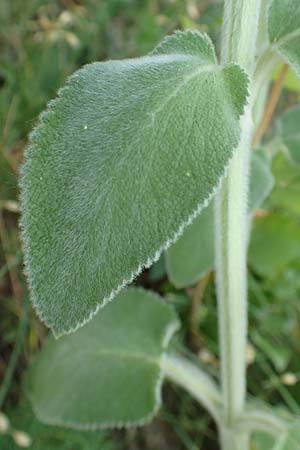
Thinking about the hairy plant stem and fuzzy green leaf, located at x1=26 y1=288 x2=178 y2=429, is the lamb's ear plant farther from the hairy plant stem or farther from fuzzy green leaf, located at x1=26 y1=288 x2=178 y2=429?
fuzzy green leaf, located at x1=26 y1=288 x2=178 y2=429

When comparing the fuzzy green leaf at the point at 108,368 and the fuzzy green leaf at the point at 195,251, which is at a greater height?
the fuzzy green leaf at the point at 195,251

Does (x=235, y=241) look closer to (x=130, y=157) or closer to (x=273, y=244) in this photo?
(x=130, y=157)

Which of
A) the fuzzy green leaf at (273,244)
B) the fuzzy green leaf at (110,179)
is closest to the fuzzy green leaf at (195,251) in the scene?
the fuzzy green leaf at (273,244)

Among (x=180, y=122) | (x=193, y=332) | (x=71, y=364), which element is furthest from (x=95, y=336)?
(x=180, y=122)

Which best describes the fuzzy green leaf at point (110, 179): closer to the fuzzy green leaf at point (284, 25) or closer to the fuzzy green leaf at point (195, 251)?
the fuzzy green leaf at point (284, 25)

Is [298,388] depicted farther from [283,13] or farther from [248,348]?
[283,13]
